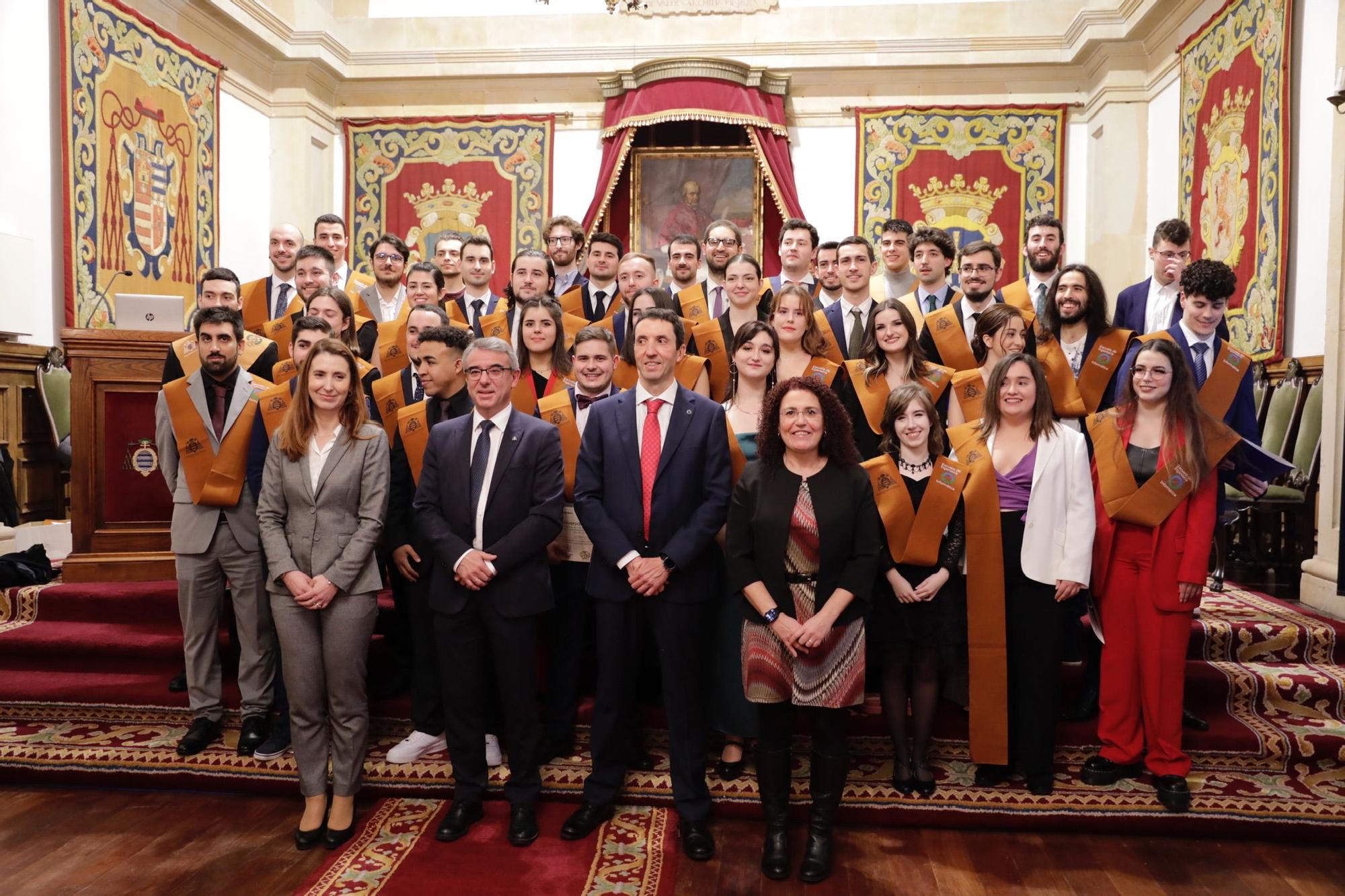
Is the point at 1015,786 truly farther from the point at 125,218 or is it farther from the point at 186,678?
the point at 125,218

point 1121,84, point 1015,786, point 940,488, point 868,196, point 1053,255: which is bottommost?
point 1015,786

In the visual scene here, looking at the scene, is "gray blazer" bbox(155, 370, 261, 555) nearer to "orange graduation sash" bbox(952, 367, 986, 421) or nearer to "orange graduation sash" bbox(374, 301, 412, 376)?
"orange graduation sash" bbox(374, 301, 412, 376)

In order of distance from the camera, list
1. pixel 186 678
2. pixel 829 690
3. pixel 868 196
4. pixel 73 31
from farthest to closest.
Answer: pixel 868 196, pixel 73 31, pixel 186 678, pixel 829 690

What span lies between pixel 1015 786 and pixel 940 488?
0.99m

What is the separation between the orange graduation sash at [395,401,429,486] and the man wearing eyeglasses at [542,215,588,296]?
60.6 inches

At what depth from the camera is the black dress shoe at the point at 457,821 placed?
2.72m

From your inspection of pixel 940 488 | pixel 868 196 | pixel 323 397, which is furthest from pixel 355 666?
pixel 868 196

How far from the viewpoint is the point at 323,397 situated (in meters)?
2.80

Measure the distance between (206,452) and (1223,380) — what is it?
3.51 meters

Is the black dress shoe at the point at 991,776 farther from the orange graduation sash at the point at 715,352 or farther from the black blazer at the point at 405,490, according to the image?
the black blazer at the point at 405,490

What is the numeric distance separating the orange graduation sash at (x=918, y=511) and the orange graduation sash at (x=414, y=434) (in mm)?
1481

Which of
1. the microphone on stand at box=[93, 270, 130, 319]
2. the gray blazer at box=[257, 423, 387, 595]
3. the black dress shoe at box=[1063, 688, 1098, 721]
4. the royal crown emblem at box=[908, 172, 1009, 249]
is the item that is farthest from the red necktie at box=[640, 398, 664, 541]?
the royal crown emblem at box=[908, 172, 1009, 249]

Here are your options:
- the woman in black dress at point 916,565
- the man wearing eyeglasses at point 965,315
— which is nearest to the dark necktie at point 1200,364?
the man wearing eyeglasses at point 965,315

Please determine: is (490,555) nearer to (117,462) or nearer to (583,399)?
→ (583,399)
